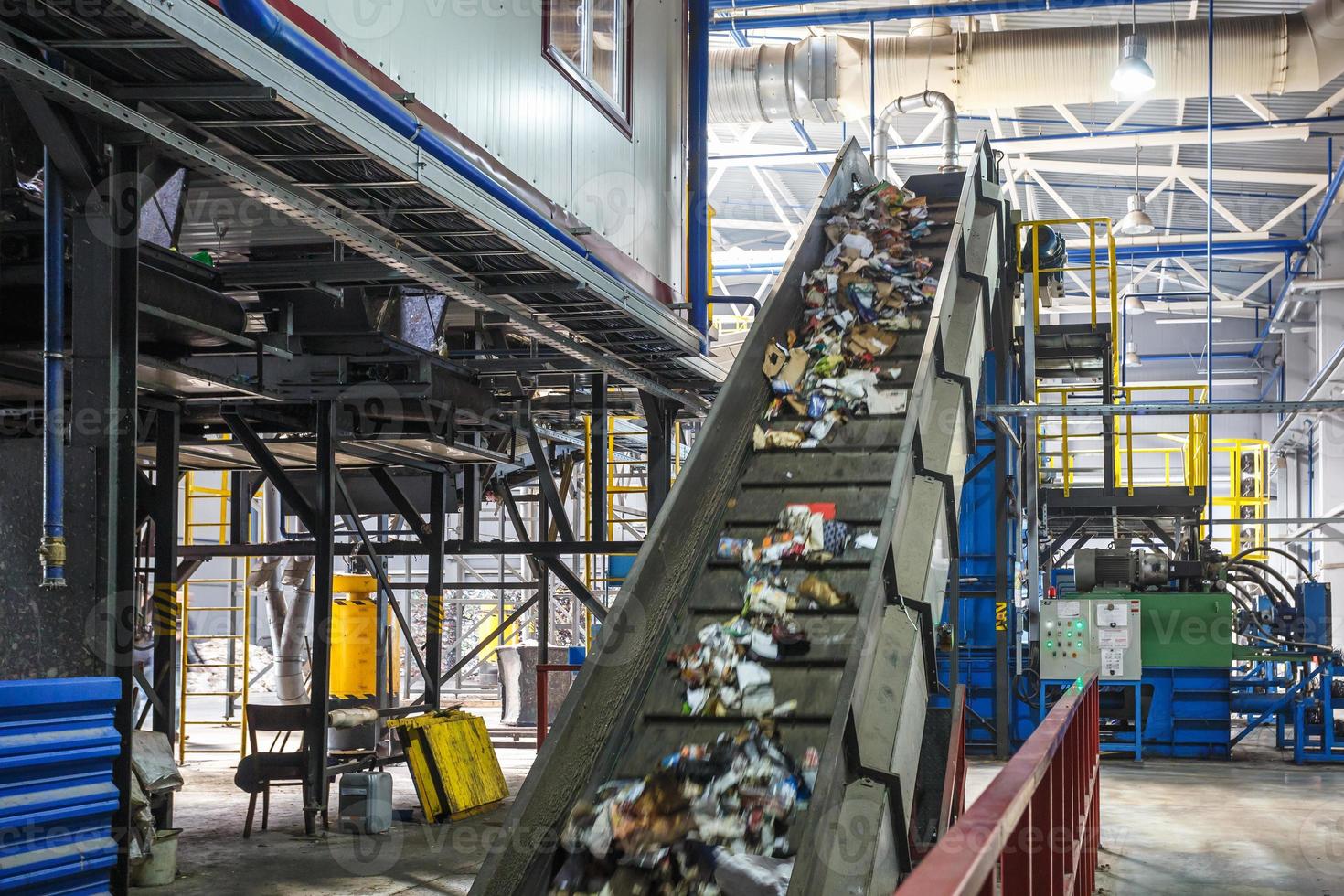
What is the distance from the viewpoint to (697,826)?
505 centimetres

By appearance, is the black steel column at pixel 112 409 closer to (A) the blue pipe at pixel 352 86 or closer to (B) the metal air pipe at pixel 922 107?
(A) the blue pipe at pixel 352 86

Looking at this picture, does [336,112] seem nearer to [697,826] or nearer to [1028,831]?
[697,826]

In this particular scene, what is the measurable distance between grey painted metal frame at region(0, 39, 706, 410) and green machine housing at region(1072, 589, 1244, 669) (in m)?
7.94

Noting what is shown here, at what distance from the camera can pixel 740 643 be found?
5.82 meters

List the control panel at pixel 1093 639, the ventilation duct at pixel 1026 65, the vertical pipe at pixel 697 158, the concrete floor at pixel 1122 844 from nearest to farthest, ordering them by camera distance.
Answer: the concrete floor at pixel 1122 844, the vertical pipe at pixel 697 158, the control panel at pixel 1093 639, the ventilation duct at pixel 1026 65

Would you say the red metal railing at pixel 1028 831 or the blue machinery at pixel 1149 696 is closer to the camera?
the red metal railing at pixel 1028 831

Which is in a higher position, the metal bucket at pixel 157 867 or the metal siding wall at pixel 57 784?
the metal siding wall at pixel 57 784

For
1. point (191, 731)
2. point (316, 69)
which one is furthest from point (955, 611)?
point (191, 731)

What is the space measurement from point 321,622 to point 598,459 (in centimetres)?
294

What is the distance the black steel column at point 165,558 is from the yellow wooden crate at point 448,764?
1793mm

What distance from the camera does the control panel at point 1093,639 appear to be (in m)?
13.5

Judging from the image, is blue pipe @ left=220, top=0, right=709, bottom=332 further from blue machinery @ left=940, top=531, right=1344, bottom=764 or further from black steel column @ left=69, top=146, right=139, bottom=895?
blue machinery @ left=940, top=531, right=1344, bottom=764

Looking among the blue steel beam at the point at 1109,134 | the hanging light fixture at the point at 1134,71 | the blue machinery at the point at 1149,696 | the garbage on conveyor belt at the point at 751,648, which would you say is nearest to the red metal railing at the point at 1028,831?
the garbage on conveyor belt at the point at 751,648

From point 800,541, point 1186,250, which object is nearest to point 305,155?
point 800,541
